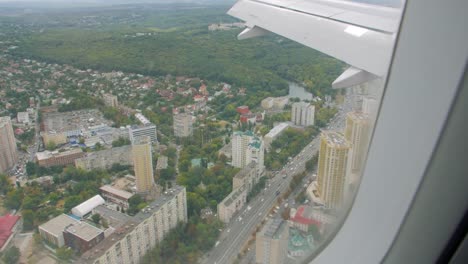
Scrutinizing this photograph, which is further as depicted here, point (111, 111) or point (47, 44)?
point (47, 44)

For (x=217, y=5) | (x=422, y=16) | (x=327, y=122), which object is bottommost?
(x=327, y=122)

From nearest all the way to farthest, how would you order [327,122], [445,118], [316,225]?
[445,118], [316,225], [327,122]

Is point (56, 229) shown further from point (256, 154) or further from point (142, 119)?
point (142, 119)

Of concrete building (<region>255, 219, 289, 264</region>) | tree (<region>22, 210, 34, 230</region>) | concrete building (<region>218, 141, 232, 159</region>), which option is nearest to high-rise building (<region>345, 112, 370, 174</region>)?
concrete building (<region>255, 219, 289, 264</region>)

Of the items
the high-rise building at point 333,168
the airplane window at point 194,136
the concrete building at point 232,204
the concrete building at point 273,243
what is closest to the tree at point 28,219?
the airplane window at point 194,136

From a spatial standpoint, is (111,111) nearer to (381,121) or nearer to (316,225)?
(316,225)

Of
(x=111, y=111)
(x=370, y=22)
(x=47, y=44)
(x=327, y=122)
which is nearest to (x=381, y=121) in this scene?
(x=370, y=22)

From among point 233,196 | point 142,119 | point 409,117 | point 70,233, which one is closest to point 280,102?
point 233,196

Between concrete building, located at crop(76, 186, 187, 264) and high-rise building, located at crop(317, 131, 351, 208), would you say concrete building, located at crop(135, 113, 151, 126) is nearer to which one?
concrete building, located at crop(76, 186, 187, 264)
